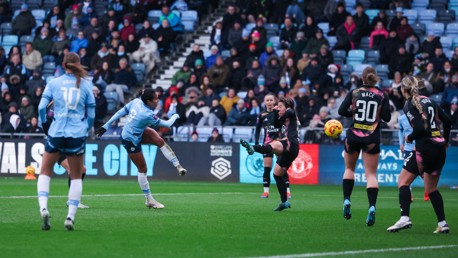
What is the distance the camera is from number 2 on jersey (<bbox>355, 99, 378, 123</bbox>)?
15617 mm

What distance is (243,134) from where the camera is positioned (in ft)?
106

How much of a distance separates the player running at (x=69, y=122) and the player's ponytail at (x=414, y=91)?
4518 mm

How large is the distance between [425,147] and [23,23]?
29.3 meters

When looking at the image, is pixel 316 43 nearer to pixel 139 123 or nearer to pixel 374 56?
pixel 374 56

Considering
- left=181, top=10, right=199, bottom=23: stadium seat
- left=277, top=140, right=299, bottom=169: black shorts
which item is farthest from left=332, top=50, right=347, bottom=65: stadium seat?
left=277, top=140, right=299, bottom=169: black shorts

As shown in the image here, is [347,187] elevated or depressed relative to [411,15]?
depressed

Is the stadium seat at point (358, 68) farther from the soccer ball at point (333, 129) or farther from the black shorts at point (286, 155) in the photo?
the soccer ball at point (333, 129)

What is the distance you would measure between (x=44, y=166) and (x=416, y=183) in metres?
18.7

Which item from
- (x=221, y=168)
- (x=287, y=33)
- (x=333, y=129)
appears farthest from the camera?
(x=287, y=33)

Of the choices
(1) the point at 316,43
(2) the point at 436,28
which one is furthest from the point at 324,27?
(2) the point at 436,28

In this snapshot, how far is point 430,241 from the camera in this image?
516 inches

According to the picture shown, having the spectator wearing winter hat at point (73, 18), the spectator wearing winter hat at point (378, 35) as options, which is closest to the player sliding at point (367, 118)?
the spectator wearing winter hat at point (378, 35)

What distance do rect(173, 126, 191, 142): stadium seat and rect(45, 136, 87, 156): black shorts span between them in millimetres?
19179

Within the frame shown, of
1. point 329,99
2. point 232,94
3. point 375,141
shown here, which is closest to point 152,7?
point 232,94
